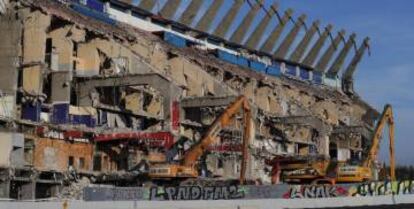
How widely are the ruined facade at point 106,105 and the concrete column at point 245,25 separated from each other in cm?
2111

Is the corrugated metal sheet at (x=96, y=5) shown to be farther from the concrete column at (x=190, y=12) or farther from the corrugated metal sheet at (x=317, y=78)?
the corrugated metal sheet at (x=317, y=78)

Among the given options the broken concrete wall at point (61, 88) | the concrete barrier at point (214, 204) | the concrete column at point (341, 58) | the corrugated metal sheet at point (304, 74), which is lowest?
the concrete barrier at point (214, 204)

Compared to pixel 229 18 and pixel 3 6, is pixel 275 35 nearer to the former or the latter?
pixel 229 18

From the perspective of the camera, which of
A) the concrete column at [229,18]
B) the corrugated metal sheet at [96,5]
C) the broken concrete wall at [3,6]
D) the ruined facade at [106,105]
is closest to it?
the ruined facade at [106,105]

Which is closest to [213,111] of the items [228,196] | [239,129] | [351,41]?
[239,129]

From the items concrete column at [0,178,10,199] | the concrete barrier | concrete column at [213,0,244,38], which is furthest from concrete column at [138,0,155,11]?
the concrete barrier

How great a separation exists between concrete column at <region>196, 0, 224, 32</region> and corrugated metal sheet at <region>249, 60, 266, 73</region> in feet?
25.6

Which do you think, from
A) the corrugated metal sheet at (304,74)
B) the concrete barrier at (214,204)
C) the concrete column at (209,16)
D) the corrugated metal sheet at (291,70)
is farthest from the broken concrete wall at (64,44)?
the corrugated metal sheet at (304,74)

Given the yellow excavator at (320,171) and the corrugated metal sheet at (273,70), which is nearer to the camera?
the yellow excavator at (320,171)

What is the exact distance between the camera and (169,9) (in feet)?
281

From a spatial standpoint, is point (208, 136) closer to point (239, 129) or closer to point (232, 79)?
point (239, 129)

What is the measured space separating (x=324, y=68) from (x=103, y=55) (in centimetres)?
6793

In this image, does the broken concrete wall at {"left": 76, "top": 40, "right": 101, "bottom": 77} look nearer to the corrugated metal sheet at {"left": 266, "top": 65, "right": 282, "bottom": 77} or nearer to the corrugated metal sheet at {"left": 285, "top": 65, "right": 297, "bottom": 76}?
the corrugated metal sheet at {"left": 266, "top": 65, "right": 282, "bottom": 77}

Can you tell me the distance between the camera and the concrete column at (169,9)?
85.2 metres
